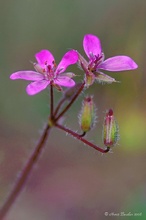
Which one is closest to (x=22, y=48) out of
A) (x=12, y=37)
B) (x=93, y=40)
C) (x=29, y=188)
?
(x=12, y=37)

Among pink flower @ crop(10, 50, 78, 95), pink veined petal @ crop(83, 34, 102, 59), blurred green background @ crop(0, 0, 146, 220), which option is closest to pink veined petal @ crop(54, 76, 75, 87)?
pink flower @ crop(10, 50, 78, 95)

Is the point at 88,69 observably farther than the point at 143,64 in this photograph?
No

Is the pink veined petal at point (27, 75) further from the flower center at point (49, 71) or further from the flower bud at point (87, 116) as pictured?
the flower bud at point (87, 116)

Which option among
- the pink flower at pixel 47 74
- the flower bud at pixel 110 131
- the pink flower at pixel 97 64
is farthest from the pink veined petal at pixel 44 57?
the flower bud at pixel 110 131

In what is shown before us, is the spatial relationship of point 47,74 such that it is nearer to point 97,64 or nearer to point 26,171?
point 97,64

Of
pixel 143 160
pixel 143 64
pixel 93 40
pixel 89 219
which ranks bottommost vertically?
pixel 89 219

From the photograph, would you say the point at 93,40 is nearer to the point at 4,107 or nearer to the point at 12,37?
the point at 4,107
